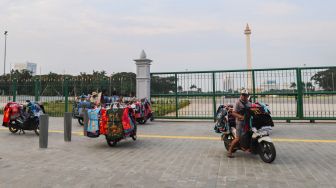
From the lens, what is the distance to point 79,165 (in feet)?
17.6

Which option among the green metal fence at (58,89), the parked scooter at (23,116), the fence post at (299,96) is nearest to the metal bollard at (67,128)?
the parked scooter at (23,116)

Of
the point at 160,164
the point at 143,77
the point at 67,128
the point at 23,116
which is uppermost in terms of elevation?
the point at 143,77

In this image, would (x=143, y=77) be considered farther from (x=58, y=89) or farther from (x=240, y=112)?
(x=240, y=112)

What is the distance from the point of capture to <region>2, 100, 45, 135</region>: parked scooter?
8992 millimetres

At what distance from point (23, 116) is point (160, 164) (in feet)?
19.5

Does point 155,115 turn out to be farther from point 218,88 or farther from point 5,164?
point 5,164

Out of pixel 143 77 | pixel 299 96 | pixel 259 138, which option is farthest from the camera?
pixel 143 77

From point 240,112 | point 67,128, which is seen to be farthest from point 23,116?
point 240,112

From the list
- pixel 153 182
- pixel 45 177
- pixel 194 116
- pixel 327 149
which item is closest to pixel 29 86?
pixel 194 116

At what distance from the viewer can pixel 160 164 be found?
212 inches

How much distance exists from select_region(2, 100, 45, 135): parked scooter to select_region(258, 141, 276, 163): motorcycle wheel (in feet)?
23.1

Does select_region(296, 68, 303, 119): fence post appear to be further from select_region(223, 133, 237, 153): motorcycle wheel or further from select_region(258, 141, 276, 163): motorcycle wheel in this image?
select_region(258, 141, 276, 163): motorcycle wheel

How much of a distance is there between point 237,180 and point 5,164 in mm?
4473

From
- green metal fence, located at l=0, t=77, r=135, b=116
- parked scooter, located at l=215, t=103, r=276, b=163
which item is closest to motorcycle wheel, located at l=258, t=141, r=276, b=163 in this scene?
parked scooter, located at l=215, t=103, r=276, b=163
